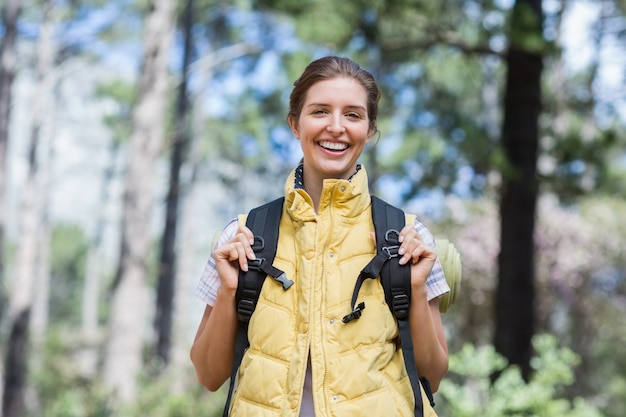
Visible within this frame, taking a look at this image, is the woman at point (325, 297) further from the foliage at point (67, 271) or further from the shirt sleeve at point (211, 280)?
the foliage at point (67, 271)

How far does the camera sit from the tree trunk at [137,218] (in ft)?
27.1

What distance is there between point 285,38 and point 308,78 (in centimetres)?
1395

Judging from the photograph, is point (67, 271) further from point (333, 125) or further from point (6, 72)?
point (333, 125)

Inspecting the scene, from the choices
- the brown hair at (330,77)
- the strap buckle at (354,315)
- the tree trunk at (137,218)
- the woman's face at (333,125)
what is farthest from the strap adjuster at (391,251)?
the tree trunk at (137,218)

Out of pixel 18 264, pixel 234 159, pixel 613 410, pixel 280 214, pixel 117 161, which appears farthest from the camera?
pixel 117 161

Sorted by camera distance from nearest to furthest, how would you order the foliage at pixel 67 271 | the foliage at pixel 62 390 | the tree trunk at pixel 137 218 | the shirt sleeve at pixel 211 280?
the shirt sleeve at pixel 211 280 < the foliage at pixel 62 390 < the tree trunk at pixel 137 218 < the foliage at pixel 67 271

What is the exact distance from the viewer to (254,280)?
5.75ft

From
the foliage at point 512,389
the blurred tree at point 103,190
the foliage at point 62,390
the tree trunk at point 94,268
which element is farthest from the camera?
the tree trunk at point 94,268

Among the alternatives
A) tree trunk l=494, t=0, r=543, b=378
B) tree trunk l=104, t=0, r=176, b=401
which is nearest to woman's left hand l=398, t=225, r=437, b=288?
tree trunk l=494, t=0, r=543, b=378

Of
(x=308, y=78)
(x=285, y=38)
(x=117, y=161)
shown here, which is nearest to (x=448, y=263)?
(x=308, y=78)

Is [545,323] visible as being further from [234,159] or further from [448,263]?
[234,159]

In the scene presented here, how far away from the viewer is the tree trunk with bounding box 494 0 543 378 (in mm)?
6480

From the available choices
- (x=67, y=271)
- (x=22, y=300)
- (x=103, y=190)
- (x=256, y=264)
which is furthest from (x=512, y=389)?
(x=67, y=271)

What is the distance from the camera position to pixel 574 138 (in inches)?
271
